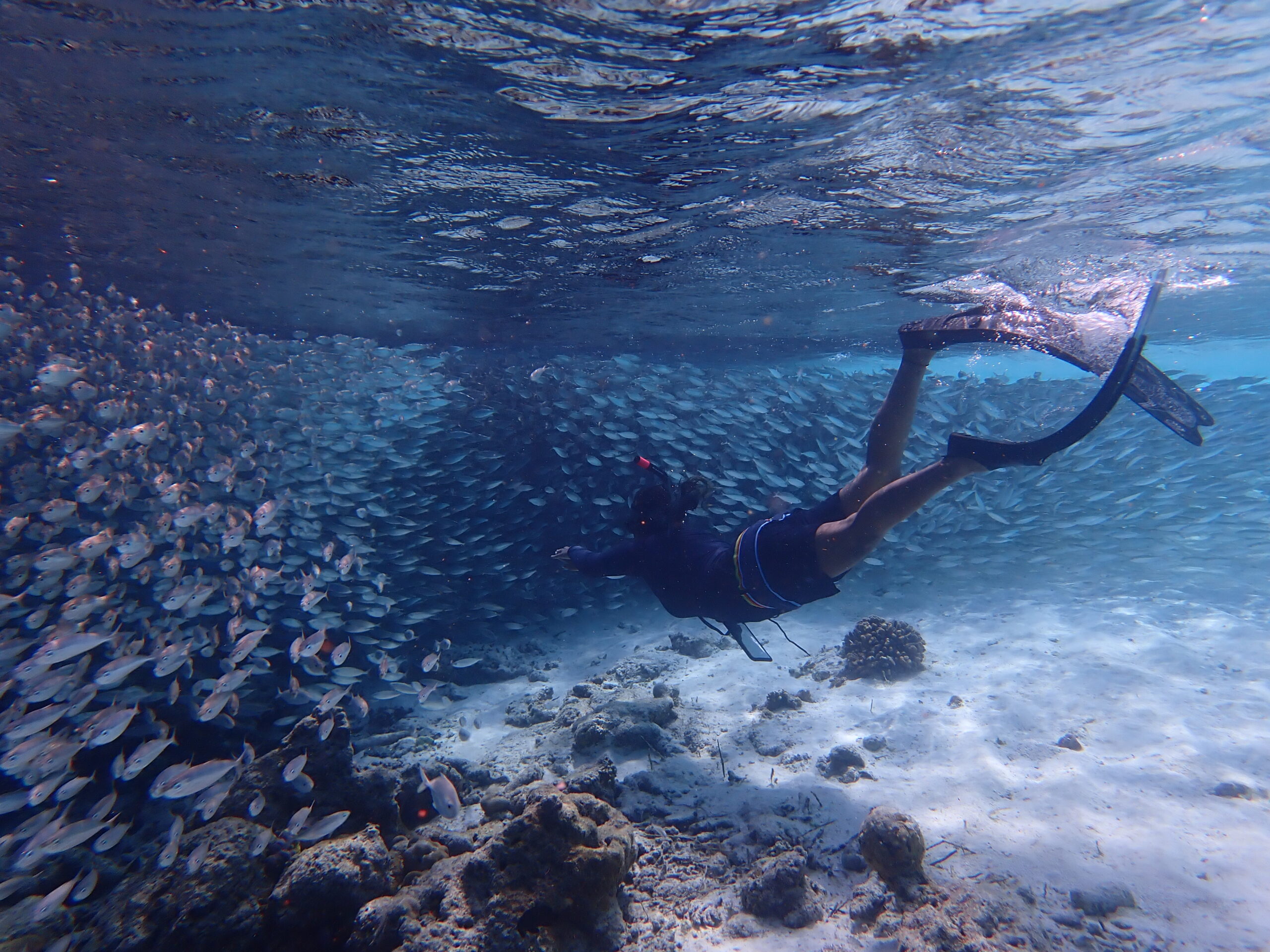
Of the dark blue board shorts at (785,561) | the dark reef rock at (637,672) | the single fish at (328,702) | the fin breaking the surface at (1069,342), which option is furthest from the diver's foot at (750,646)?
the single fish at (328,702)

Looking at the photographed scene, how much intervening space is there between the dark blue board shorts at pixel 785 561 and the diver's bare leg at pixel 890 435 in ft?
0.75

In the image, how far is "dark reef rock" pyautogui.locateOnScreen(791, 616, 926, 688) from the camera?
28.6ft

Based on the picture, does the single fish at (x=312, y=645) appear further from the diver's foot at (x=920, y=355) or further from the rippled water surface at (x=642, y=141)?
the diver's foot at (x=920, y=355)

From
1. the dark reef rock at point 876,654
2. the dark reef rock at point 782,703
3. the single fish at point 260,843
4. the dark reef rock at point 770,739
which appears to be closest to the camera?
the single fish at point 260,843

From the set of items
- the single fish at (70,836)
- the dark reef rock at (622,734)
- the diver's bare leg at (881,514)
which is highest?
the diver's bare leg at (881,514)

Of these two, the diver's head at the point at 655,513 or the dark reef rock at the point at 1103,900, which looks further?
the diver's head at the point at 655,513

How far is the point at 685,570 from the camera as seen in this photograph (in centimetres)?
584

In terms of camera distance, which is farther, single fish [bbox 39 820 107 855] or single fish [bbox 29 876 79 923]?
single fish [bbox 39 820 107 855]

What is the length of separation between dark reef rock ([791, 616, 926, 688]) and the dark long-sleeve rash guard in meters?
4.08

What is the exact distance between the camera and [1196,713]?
6.81m

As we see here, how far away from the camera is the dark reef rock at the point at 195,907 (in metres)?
3.54

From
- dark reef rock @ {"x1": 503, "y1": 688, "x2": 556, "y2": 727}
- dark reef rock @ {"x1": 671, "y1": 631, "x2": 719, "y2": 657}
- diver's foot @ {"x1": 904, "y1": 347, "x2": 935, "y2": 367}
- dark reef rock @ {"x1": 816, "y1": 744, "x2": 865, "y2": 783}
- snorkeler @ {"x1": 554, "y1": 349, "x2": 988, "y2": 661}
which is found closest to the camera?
snorkeler @ {"x1": 554, "y1": 349, "x2": 988, "y2": 661}

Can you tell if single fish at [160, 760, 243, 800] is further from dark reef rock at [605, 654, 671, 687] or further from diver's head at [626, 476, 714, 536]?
dark reef rock at [605, 654, 671, 687]

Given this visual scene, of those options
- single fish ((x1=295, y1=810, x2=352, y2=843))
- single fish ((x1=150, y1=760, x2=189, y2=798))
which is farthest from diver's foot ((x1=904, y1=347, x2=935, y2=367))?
single fish ((x1=150, y1=760, x2=189, y2=798))
